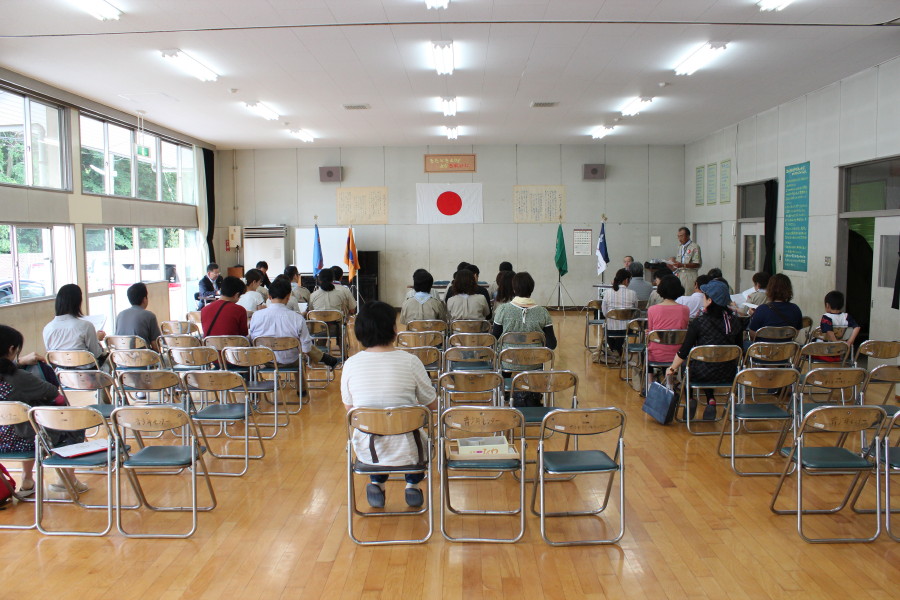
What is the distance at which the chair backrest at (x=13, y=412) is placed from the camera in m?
3.51

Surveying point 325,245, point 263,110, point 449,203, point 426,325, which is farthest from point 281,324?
point 449,203

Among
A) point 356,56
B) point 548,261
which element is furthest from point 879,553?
point 548,261

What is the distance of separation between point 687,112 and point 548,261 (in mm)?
4917

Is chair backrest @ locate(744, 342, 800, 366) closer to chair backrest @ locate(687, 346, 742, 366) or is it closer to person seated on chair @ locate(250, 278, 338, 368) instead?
chair backrest @ locate(687, 346, 742, 366)

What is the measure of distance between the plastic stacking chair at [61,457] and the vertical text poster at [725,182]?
11579mm

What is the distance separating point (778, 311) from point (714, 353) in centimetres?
162

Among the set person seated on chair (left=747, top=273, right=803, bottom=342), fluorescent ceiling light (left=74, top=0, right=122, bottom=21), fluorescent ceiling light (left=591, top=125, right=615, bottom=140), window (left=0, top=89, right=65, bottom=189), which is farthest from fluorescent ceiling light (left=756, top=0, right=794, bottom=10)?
window (left=0, top=89, right=65, bottom=189)

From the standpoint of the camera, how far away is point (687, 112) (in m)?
10.8

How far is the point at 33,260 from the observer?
8633mm

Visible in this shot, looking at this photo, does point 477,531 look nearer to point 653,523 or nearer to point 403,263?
point 653,523

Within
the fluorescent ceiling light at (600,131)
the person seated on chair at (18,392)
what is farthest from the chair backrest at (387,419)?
the fluorescent ceiling light at (600,131)

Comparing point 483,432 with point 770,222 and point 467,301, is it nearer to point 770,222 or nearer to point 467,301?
point 467,301

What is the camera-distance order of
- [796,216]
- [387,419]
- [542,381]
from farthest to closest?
[796,216], [542,381], [387,419]

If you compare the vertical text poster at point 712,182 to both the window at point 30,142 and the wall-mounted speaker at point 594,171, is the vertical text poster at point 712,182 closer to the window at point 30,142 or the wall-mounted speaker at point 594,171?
the wall-mounted speaker at point 594,171
